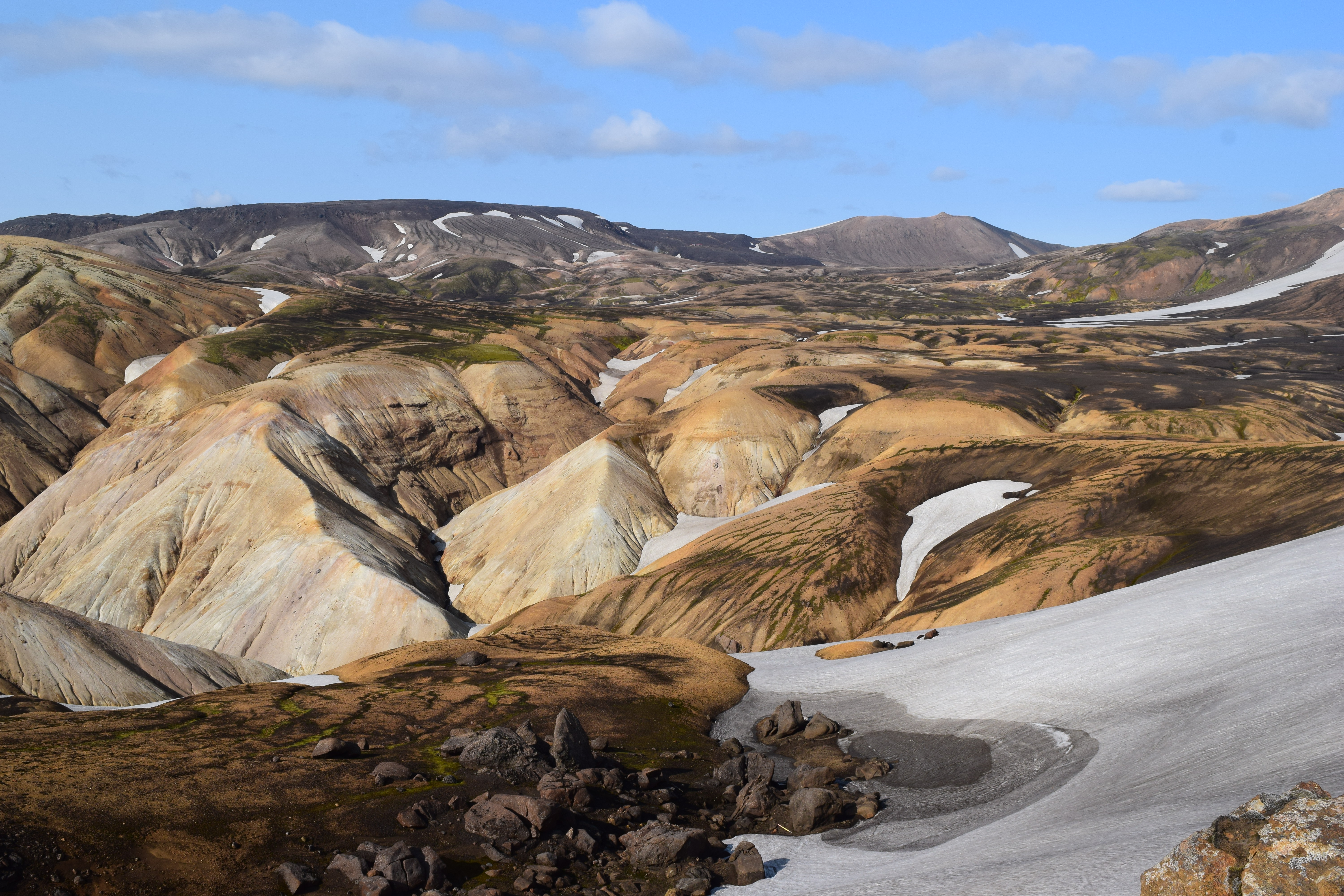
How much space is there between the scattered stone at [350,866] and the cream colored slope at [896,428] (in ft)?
169

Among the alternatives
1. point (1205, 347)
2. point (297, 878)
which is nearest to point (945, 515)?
point (297, 878)

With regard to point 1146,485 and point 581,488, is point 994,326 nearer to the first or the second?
point 581,488

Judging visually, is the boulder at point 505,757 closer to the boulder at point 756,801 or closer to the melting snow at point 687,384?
the boulder at point 756,801

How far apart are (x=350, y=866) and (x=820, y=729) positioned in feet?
34.3

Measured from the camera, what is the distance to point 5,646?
3153 centimetres

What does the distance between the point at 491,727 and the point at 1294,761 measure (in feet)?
48.2

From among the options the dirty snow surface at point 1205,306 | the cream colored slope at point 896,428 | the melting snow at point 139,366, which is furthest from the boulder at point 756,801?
the dirty snow surface at point 1205,306

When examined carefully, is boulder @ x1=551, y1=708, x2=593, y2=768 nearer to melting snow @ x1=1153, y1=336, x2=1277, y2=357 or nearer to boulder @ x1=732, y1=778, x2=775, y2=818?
boulder @ x1=732, y1=778, x2=775, y2=818

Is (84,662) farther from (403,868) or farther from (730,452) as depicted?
(730,452)

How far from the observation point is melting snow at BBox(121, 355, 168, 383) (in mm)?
100312

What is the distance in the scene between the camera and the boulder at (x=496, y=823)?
514 inches

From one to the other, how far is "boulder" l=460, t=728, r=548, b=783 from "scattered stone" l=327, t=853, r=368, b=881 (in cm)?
400

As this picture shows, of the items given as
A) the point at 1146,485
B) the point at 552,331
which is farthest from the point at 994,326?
the point at 1146,485

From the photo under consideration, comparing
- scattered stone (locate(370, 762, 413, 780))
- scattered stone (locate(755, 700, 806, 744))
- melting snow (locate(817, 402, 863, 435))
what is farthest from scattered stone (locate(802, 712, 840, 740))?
melting snow (locate(817, 402, 863, 435))
